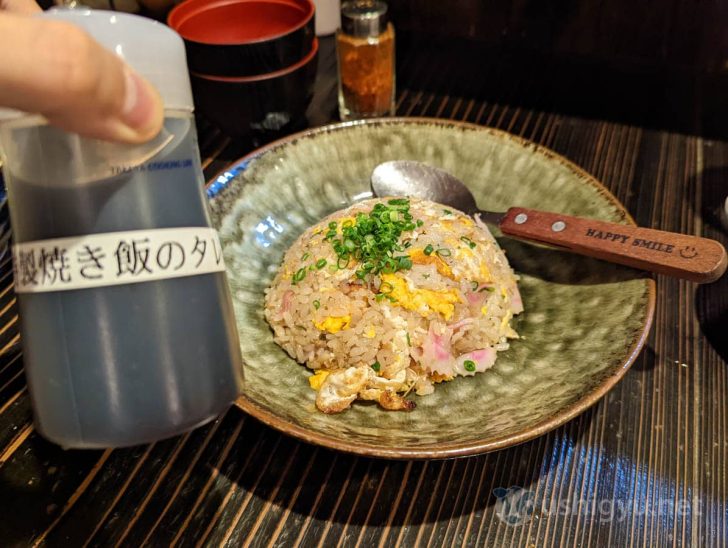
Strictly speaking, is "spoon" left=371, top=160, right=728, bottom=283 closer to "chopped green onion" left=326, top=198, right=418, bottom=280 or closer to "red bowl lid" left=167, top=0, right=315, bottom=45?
"chopped green onion" left=326, top=198, right=418, bottom=280

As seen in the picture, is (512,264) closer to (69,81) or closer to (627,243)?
(627,243)

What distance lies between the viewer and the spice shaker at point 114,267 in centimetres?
76

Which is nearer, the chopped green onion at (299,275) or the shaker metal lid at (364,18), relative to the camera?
the chopped green onion at (299,275)

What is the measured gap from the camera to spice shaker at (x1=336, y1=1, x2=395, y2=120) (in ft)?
6.91

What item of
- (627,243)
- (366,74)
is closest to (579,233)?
(627,243)

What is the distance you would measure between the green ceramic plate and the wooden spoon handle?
7 cm

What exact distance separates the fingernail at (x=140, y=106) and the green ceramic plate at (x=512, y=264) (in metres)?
0.61

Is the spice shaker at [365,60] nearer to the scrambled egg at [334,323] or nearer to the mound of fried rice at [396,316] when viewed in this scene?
the mound of fried rice at [396,316]


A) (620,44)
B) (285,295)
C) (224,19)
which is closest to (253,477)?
(285,295)

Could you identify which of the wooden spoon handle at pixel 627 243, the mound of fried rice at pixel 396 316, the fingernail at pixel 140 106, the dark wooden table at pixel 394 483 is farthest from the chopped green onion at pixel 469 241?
the fingernail at pixel 140 106

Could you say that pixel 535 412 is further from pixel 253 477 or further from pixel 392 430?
pixel 253 477

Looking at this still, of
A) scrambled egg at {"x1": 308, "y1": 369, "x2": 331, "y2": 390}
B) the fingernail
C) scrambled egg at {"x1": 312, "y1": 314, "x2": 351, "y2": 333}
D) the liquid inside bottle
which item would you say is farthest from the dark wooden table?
the fingernail

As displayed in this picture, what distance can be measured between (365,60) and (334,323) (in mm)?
1254

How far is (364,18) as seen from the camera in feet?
6.82
